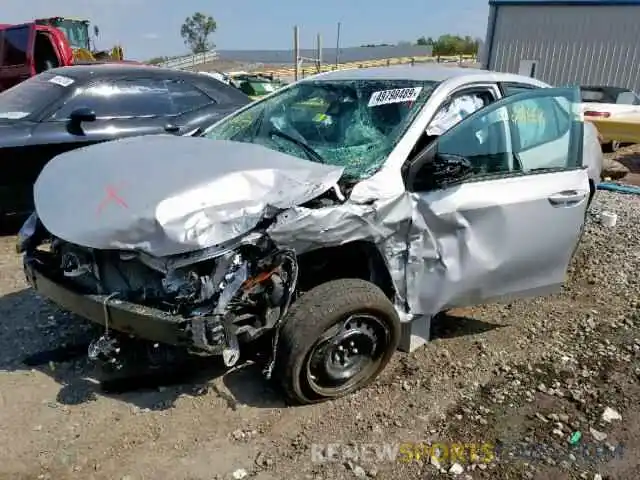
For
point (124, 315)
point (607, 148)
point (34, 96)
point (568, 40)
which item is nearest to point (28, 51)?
point (34, 96)

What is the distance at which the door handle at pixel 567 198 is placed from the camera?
3.52 meters

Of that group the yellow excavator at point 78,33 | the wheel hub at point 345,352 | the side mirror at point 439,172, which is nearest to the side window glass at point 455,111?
the side mirror at point 439,172

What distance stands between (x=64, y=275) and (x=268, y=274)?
3.56ft

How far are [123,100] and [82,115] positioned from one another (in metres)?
0.74

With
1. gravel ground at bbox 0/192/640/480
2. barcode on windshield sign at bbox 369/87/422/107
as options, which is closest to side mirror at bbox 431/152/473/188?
barcode on windshield sign at bbox 369/87/422/107

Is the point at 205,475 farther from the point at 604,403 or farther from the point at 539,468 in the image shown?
the point at 604,403

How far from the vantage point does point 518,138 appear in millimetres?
3535

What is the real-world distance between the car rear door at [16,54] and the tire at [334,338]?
8.99 metres

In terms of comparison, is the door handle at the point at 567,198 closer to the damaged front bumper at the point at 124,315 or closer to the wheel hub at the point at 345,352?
the wheel hub at the point at 345,352

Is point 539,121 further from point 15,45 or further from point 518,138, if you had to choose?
point 15,45

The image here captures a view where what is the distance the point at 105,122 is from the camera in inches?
220

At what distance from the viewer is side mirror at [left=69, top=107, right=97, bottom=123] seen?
5.18 meters

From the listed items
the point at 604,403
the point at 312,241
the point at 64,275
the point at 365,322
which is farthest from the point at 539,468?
the point at 64,275

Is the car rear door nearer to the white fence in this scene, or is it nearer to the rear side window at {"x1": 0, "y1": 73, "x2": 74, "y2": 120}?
the rear side window at {"x1": 0, "y1": 73, "x2": 74, "y2": 120}
